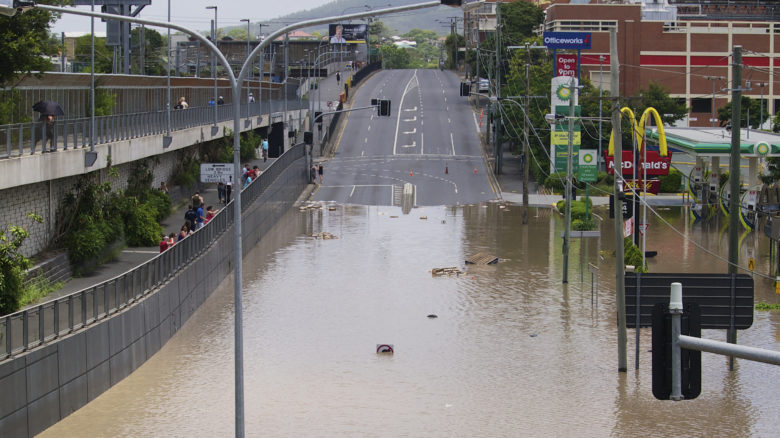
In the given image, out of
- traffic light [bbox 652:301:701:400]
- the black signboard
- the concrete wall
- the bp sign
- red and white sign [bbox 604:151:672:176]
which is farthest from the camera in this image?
the bp sign

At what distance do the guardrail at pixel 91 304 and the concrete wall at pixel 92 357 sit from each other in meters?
0.22

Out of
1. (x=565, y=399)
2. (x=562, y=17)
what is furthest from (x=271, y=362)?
(x=562, y=17)

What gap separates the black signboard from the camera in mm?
26516

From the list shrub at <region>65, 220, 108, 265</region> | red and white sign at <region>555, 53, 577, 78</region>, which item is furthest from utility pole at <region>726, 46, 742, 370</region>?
red and white sign at <region>555, 53, 577, 78</region>

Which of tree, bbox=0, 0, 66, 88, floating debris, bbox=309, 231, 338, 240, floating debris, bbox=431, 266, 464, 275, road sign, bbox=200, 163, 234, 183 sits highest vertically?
tree, bbox=0, 0, 66, 88

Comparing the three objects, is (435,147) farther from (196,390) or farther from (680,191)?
(196,390)

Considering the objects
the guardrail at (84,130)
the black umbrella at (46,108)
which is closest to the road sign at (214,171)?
the guardrail at (84,130)

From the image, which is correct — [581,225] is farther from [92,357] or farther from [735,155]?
[92,357]

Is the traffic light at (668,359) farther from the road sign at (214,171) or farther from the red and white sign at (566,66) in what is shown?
the red and white sign at (566,66)

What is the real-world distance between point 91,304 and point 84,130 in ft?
33.6

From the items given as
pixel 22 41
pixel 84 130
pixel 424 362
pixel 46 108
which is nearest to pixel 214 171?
pixel 84 130

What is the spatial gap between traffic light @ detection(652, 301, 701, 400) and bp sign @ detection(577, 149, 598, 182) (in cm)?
4200

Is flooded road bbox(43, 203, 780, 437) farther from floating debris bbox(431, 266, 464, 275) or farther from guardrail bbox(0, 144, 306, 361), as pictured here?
guardrail bbox(0, 144, 306, 361)

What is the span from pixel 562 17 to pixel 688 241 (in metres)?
71.7
